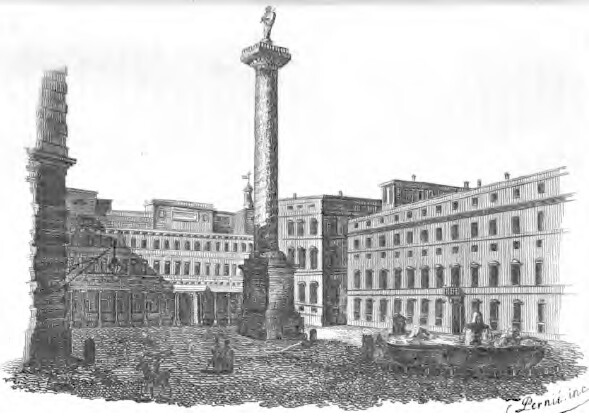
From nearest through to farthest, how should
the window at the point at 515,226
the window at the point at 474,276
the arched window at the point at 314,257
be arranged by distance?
the window at the point at 515,226, the window at the point at 474,276, the arched window at the point at 314,257

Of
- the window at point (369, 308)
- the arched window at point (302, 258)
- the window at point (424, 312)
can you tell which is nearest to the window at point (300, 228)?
the arched window at point (302, 258)

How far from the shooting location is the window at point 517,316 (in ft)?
40.7

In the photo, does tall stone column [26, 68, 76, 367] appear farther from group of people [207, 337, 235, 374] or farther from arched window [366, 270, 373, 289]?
arched window [366, 270, 373, 289]

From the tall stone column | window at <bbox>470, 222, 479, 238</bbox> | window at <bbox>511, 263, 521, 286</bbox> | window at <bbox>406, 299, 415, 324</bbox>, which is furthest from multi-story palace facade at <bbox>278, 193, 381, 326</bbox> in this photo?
the tall stone column

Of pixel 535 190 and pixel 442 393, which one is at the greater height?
pixel 535 190

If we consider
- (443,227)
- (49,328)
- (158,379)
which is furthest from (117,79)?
(443,227)

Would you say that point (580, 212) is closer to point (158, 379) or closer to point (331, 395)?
point (331, 395)

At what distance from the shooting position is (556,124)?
507 inches

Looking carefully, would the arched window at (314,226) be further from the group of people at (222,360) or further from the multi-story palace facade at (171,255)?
the group of people at (222,360)

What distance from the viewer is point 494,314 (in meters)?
12.5

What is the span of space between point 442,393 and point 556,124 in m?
5.26

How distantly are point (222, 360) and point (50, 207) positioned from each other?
3.94 m

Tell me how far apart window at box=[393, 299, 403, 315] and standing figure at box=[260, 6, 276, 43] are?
16.9 feet

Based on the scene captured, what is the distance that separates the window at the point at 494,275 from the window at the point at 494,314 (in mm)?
317
